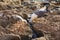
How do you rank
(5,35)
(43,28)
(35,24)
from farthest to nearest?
1. (35,24)
2. (43,28)
3. (5,35)

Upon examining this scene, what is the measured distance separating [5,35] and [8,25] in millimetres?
340

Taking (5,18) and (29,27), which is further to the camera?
(5,18)

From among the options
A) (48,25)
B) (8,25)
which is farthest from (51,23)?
(8,25)

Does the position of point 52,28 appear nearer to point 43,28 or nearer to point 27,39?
point 43,28

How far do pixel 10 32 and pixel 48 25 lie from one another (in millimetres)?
482

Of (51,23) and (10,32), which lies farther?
(51,23)

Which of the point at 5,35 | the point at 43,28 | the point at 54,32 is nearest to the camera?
the point at 5,35

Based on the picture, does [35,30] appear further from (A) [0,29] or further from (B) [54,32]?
(A) [0,29]

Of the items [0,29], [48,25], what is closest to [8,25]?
[0,29]

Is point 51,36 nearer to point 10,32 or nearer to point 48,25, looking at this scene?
point 48,25

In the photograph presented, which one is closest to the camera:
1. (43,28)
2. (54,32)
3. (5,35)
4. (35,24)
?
(5,35)

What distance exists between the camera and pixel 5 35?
170 centimetres

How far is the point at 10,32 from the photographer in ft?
6.08

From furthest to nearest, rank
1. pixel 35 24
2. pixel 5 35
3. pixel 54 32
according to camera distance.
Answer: pixel 35 24 → pixel 54 32 → pixel 5 35
